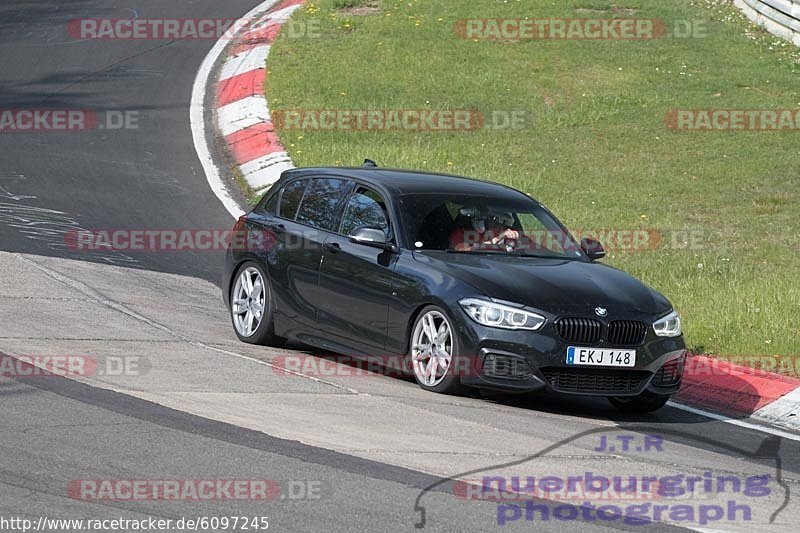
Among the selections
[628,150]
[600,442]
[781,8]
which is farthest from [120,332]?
[781,8]

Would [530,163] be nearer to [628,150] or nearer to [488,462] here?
[628,150]

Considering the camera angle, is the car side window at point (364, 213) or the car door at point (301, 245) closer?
the car side window at point (364, 213)

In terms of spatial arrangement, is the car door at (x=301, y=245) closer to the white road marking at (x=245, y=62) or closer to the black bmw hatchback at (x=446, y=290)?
the black bmw hatchback at (x=446, y=290)

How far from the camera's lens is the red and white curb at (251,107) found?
18500mm

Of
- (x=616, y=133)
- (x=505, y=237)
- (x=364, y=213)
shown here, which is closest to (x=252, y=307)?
(x=364, y=213)

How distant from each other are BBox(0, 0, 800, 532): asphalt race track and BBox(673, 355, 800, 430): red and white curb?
21.0 inches

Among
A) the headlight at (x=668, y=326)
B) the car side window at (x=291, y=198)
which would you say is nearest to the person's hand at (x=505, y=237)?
the headlight at (x=668, y=326)

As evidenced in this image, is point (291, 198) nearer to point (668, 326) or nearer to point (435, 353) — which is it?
point (435, 353)

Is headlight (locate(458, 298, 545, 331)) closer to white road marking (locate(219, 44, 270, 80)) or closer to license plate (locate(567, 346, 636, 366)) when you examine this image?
license plate (locate(567, 346, 636, 366))

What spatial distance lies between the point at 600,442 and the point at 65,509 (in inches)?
147

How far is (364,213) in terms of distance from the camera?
1092 cm

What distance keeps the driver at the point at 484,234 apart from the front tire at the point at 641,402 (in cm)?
151

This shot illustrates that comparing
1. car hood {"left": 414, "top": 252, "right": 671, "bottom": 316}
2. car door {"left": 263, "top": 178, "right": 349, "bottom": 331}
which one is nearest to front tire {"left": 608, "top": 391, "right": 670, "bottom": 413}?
car hood {"left": 414, "top": 252, "right": 671, "bottom": 316}

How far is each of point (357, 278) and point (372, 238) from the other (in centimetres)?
42
